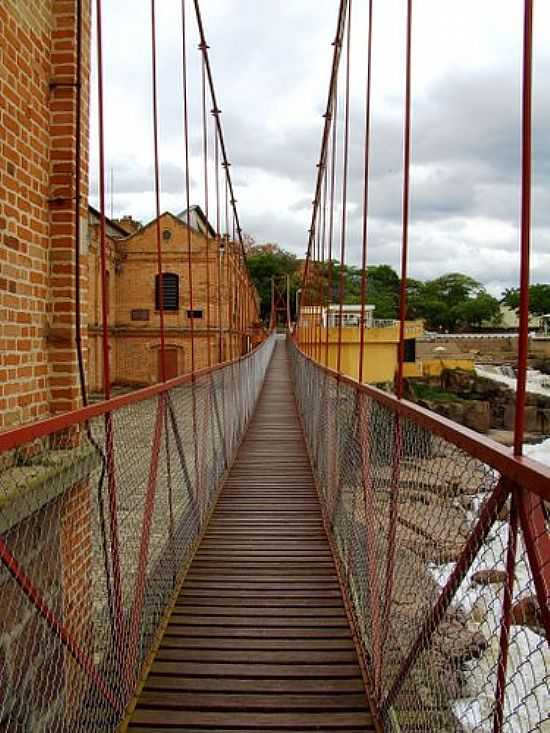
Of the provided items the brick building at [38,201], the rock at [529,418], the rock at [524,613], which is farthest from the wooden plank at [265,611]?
the rock at [529,418]

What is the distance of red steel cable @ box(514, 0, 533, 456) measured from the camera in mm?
1085

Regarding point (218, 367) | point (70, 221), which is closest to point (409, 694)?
point (70, 221)

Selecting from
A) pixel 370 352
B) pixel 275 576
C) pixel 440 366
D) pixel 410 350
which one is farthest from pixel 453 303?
pixel 275 576

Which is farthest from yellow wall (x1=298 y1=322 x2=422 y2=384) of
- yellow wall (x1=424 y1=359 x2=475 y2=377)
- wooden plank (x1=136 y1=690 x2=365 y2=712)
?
wooden plank (x1=136 y1=690 x2=365 y2=712)

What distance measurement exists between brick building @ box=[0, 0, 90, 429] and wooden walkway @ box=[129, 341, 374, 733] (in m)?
1.12

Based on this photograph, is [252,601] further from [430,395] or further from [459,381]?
[459,381]

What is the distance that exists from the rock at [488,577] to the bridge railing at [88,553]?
3.05 feet

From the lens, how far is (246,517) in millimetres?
4188

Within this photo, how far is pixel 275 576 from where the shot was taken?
320cm

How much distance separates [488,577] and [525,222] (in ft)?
2.40

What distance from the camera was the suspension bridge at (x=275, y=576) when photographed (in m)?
1.17

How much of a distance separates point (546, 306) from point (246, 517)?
4449 cm

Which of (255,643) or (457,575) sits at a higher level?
(457,575)

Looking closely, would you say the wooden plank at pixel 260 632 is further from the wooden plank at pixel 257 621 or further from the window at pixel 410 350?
the window at pixel 410 350
